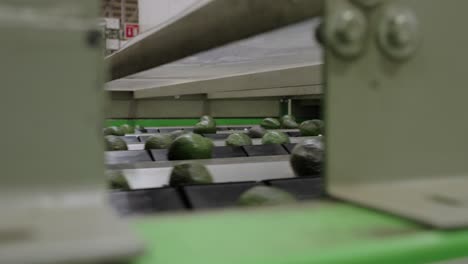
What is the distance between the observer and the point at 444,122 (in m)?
0.67

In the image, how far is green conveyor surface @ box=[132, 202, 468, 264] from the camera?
0.43 m

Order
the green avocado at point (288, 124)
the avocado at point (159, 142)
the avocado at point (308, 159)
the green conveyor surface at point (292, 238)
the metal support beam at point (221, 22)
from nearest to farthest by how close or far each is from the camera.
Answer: the green conveyor surface at point (292, 238)
the metal support beam at point (221, 22)
the avocado at point (308, 159)
the avocado at point (159, 142)
the green avocado at point (288, 124)

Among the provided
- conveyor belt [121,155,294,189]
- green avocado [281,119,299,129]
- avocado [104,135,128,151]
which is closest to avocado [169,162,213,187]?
conveyor belt [121,155,294,189]

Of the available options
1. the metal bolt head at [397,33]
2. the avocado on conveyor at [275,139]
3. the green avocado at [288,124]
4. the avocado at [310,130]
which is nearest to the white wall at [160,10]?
the avocado on conveyor at [275,139]

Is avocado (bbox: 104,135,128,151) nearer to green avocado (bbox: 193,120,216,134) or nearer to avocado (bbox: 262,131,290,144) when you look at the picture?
avocado (bbox: 262,131,290,144)

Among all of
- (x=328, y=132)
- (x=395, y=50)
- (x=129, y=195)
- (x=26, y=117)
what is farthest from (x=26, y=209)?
(x=129, y=195)

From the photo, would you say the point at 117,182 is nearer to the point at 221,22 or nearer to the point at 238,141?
the point at 221,22

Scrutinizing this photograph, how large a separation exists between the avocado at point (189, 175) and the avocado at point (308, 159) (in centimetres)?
35

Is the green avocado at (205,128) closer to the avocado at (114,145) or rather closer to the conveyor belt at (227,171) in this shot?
the avocado at (114,145)

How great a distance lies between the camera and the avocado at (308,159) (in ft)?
5.06

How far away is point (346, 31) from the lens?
0.57 meters

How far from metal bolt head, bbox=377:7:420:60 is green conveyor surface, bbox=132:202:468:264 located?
0.21 m

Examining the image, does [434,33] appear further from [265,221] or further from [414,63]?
[265,221]

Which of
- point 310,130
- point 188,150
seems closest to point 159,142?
point 188,150
